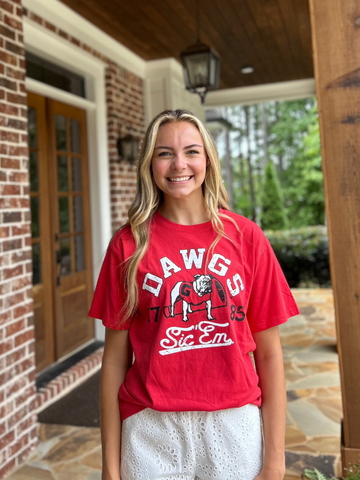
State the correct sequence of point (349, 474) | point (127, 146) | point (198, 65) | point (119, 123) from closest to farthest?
point (349, 474), point (198, 65), point (127, 146), point (119, 123)

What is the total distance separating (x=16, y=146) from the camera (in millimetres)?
2881

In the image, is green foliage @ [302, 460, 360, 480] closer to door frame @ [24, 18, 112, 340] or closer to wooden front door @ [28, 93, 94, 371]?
wooden front door @ [28, 93, 94, 371]

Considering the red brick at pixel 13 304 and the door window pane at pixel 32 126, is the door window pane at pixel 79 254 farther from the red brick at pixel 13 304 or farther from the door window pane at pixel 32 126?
the red brick at pixel 13 304

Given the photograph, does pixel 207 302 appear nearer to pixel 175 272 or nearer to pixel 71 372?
pixel 175 272

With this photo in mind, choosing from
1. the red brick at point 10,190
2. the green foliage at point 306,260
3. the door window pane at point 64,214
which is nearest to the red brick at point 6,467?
the red brick at point 10,190

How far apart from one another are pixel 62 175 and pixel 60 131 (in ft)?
1.37

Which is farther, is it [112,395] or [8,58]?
[8,58]

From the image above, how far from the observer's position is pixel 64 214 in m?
4.61

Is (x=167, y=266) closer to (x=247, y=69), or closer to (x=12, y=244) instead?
(x=12, y=244)

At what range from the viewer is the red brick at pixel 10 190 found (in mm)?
2760

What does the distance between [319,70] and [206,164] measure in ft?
2.70

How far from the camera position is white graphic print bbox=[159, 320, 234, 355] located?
4.00 feet

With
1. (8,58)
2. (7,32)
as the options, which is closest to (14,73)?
(8,58)

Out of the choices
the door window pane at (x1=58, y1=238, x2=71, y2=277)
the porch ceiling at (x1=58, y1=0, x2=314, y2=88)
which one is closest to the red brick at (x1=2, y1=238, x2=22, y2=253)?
the door window pane at (x1=58, y1=238, x2=71, y2=277)
